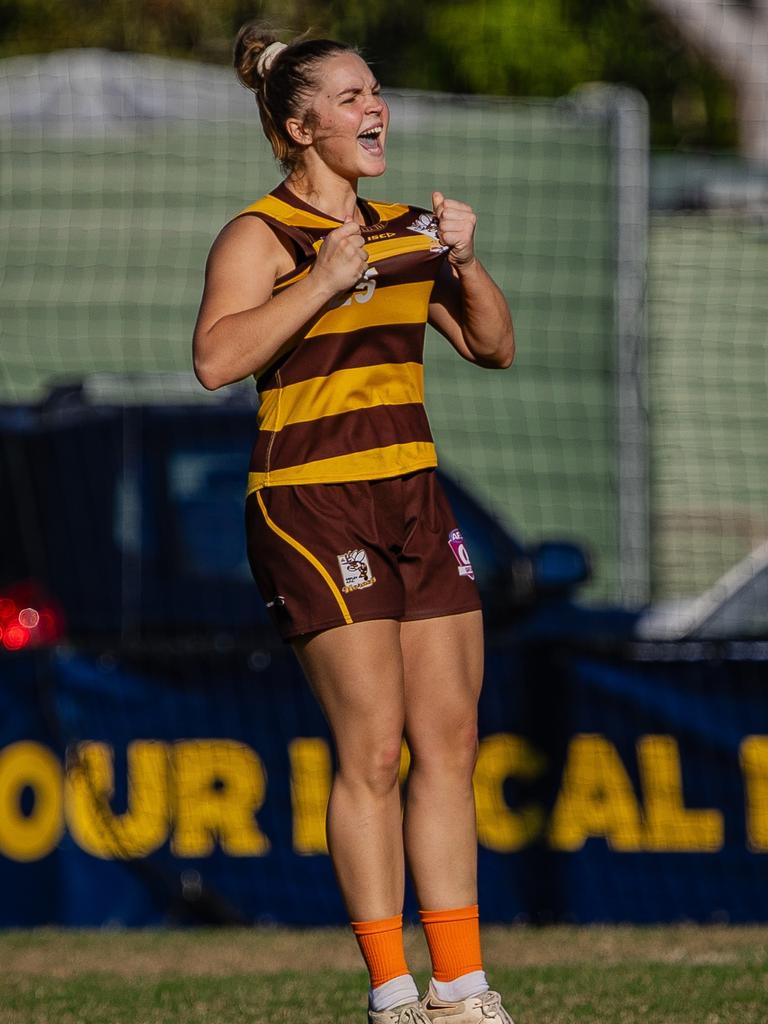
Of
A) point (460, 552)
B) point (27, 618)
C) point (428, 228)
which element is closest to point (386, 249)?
point (428, 228)

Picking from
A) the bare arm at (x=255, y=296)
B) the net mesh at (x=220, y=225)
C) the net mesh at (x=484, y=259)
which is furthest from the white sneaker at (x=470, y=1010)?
the net mesh at (x=220, y=225)

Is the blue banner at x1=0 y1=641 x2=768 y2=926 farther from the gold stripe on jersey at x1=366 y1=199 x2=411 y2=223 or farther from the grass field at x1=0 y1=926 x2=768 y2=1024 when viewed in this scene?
the gold stripe on jersey at x1=366 y1=199 x2=411 y2=223

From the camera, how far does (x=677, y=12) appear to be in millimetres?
14828

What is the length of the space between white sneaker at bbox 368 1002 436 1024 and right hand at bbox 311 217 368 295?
1.43 m

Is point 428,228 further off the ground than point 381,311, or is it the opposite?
point 428,228

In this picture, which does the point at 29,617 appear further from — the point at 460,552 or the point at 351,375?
the point at 351,375

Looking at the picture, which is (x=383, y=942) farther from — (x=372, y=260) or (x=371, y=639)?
(x=372, y=260)

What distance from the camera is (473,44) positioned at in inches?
725

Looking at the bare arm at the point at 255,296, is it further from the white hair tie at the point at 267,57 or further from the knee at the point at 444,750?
the knee at the point at 444,750

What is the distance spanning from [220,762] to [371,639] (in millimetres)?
2935

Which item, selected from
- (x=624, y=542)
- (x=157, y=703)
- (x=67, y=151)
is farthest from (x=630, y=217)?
(x=157, y=703)

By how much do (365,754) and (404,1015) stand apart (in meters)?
0.52

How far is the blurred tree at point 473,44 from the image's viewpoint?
17.5 m

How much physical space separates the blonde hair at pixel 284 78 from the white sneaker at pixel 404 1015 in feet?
5.80
